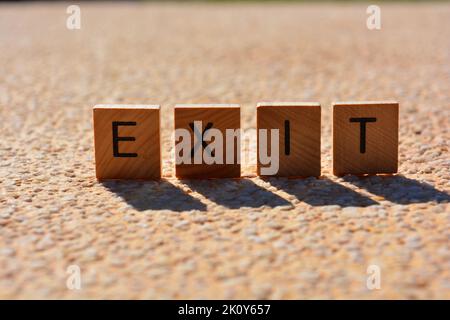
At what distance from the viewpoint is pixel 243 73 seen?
9250 millimetres

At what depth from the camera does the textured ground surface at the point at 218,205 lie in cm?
349

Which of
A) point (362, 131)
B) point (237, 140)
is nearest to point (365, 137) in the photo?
point (362, 131)

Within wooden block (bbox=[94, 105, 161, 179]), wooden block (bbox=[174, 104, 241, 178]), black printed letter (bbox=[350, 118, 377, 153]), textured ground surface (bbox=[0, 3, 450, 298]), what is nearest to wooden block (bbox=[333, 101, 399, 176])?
black printed letter (bbox=[350, 118, 377, 153])

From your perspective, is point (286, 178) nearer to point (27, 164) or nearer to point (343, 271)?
point (343, 271)

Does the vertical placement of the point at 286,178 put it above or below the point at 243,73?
below

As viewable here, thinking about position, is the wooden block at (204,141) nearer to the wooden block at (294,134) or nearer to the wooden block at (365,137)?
the wooden block at (294,134)

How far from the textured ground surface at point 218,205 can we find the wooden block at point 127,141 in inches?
4.9

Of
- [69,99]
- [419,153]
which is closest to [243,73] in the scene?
[69,99]

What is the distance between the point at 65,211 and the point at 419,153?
2731 millimetres

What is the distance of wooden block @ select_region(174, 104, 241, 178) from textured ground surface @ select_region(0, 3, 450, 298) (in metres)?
0.09

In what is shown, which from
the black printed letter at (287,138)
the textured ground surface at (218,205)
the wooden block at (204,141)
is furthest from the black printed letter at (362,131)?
the wooden block at (204,141)

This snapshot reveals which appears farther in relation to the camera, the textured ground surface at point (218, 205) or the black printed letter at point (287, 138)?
the black printed letter at point (287, 138)

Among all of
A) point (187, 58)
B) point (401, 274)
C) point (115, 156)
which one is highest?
point (187, 58)

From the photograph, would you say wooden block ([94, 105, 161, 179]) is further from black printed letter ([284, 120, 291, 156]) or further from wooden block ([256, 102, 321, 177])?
black printed letter ([284, 120, 291, 156])
